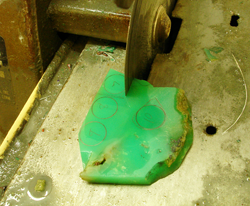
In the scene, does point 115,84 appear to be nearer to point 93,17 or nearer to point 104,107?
point 104,107

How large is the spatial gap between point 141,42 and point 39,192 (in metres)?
0.82

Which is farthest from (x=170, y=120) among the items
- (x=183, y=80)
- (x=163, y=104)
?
(x=183, y=80)

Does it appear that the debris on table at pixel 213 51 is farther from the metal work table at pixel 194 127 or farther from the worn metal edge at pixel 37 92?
the worn metal edge at pixel 37 92

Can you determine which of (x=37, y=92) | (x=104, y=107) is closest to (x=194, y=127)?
(x=104, y=107)

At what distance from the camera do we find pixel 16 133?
1121 mm

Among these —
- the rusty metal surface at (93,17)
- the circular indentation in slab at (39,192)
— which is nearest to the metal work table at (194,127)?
the circular indentation in slab at (39,192)

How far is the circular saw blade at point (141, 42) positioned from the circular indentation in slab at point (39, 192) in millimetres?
525

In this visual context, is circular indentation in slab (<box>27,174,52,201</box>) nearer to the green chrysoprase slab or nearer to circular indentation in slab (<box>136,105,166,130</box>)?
the green chrysoprase slab

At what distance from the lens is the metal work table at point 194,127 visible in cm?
91

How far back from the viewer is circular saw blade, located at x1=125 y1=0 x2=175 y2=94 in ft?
3.29

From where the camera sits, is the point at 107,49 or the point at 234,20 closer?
the point at 107,49

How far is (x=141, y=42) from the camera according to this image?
1.15 m

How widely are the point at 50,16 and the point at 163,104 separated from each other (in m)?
0.78

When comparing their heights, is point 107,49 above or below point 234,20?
below
